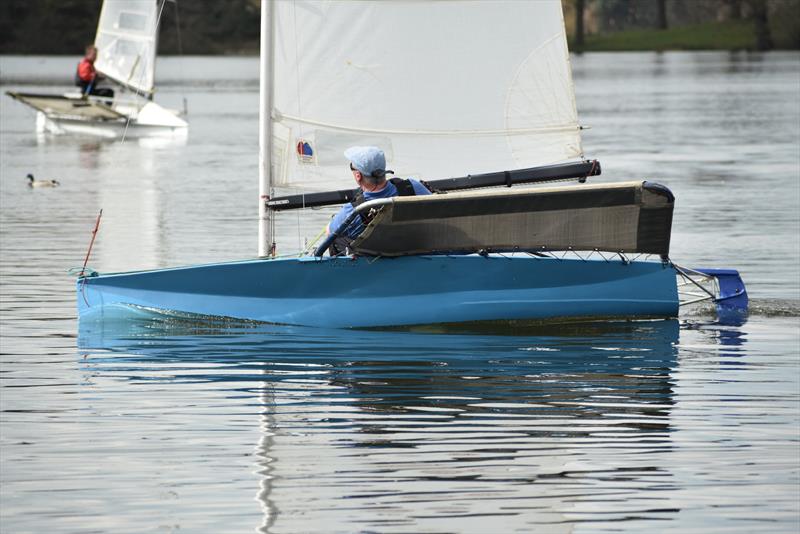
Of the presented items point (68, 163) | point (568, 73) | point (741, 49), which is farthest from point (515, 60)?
point (741, 49)

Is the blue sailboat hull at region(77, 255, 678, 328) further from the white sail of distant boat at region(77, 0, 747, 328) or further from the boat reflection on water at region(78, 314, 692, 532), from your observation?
the boat reflection on water at region(78, 314, 692, 532)

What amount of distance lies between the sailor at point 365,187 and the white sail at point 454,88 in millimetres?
1306

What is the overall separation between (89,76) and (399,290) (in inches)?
1239

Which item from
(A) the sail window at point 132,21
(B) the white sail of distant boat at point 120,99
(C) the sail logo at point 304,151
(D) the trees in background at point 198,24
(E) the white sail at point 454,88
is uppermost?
(D) the trees in background at point 198,24

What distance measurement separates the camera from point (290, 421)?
420 inches

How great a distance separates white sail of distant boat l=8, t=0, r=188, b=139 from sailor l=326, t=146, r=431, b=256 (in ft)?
102

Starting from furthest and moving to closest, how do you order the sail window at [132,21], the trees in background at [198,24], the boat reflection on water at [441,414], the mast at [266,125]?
the trees in background at [198,24] < the sail window at [132,21] < the mast at [266,125] < the boat reflection on water at [441,414]

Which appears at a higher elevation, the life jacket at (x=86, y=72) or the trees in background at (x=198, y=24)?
the trees in background at (x=198, y=24)

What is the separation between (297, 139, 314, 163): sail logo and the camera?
1483cm

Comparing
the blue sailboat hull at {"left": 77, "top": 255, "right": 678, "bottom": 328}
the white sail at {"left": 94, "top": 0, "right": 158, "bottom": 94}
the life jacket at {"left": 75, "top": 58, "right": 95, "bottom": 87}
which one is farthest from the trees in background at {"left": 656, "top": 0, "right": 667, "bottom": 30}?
the blue sailboat hull at {"left": 77, "top": 255, "right": 678, "bottom": 328}

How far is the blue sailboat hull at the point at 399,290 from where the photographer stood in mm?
13930

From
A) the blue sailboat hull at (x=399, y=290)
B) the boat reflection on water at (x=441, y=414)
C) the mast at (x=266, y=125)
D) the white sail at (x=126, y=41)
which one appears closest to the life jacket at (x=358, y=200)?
the blue sailboat hull at (x=399, y=290)

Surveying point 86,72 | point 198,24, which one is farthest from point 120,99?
point 198,24

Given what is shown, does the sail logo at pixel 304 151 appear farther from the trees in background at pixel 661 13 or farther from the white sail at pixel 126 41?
the trees in background at pixel 661 13
